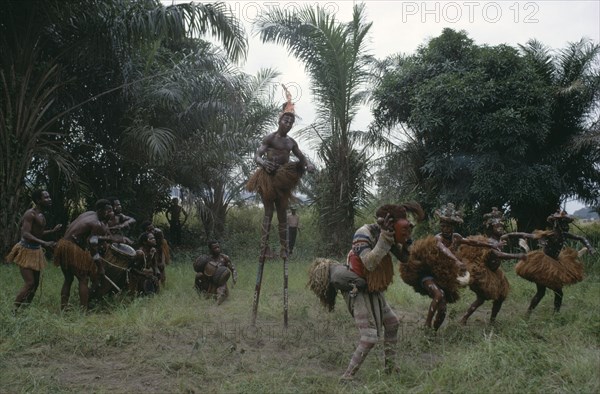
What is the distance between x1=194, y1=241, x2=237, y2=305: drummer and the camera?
7.92m

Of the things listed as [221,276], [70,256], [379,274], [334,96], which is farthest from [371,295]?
[334,96]

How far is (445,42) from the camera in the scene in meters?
13.1

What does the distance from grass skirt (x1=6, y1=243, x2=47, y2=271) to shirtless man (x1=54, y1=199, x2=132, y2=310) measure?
0.19 metres

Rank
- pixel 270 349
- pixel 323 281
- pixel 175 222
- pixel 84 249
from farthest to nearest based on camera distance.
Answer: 1. pixel 175 222
2. pixel 84 249
3. pixel 270 349
4. pixel 323 281

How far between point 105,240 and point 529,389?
4.95 m

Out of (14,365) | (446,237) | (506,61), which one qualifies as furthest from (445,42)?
(14,365)

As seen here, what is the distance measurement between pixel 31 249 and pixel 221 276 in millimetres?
2469

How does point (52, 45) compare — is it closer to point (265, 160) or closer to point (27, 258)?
point (27, 258)

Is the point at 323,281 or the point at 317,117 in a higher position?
the point at 317,117

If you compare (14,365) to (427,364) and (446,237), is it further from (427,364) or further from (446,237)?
(446,237)

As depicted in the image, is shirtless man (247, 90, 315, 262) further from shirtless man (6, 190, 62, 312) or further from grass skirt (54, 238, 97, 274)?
shirtless man (6, 190, 62, 312)

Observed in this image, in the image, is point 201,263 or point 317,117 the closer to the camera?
point 201,263

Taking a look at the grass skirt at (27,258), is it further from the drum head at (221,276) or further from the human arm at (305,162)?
the human arm at (305,162)

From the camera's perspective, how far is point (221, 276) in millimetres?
7914
